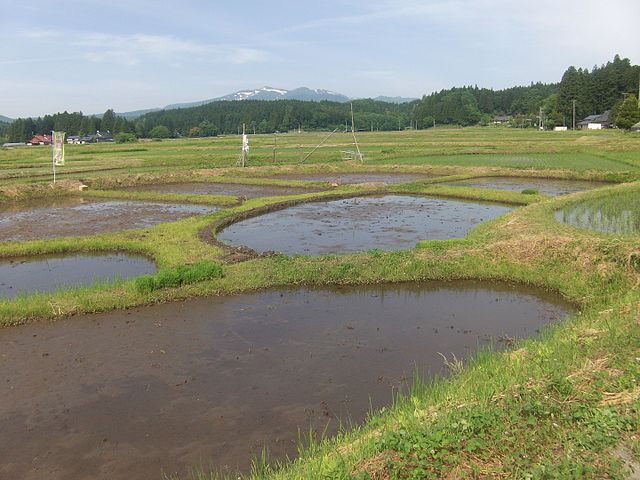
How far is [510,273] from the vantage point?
10211 mm

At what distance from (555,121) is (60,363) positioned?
75.7m

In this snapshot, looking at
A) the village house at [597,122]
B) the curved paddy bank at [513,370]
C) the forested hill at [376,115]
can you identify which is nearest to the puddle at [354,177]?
the curved paddy bank at [513,370]

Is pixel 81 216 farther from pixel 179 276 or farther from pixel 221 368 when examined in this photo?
pixel 221 368

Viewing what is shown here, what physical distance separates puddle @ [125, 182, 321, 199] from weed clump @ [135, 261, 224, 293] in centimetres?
1328

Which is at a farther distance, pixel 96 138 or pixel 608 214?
pixel 96 138

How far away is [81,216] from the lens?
18703mm

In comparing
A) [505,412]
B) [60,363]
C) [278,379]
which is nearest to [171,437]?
[278,379]

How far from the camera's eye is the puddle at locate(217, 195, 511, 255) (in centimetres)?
1354

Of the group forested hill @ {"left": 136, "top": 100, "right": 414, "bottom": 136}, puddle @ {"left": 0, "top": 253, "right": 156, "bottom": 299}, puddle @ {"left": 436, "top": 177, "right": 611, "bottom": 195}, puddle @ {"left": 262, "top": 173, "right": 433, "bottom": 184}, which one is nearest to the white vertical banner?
puddle @ {"left": 262, "top": 173, "right": 433, "bottom": 184}

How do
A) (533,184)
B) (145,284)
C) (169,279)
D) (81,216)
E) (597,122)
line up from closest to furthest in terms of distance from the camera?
1. (145,284)
2. (169,279)
3. (81,216)
4. (533,184)
5. (597,122)

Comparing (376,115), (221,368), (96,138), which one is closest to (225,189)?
(221,368)

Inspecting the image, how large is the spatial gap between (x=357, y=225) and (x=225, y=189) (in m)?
11.7

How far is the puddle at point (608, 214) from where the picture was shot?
12.9m

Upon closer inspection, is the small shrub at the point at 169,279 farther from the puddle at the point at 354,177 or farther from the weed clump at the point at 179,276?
the puddle at the point at 354,177
